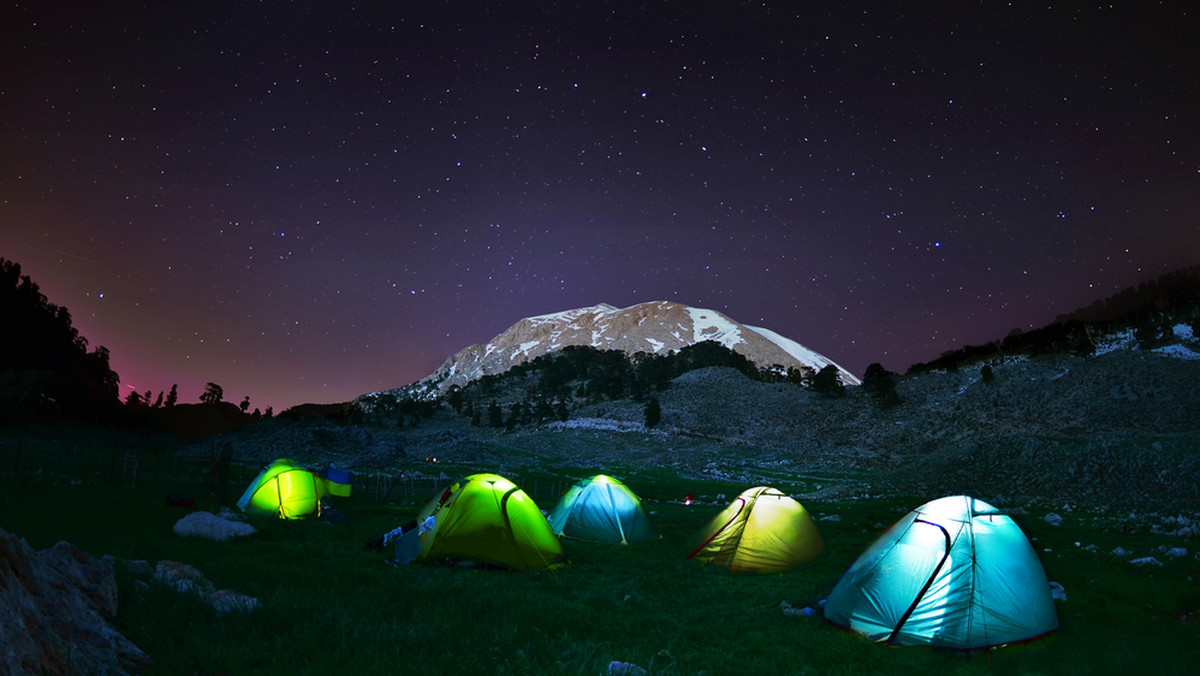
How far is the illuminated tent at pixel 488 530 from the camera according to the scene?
14.1m

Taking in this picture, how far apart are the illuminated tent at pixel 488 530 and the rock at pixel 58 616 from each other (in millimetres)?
7785

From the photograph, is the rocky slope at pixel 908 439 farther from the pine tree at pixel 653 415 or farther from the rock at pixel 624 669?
the rock at pixel 624 669

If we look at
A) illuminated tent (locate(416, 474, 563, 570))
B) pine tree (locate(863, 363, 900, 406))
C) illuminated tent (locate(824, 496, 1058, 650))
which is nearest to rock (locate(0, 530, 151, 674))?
illuminated tent (locate(416, 474, 563, 570))

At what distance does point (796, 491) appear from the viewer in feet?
142

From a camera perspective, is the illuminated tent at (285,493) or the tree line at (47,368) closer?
the illuminated tent at (285,493)

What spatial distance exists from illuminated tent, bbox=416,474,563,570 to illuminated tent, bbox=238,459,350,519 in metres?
11.1

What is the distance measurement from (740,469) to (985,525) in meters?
54.5

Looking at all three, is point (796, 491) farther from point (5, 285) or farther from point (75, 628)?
point (5, 285)

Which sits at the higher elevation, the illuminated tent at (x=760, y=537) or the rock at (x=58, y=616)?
the rock at (x=58, y=616)

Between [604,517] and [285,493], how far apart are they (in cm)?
1316

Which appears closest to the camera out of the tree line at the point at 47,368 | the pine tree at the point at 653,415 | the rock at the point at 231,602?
the rock at the point at 231,602

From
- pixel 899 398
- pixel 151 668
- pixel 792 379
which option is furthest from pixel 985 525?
pixel 792 379

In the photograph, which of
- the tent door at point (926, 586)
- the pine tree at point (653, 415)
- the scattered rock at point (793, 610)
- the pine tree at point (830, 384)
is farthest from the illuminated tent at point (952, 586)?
the pine tree at point (830, 384)

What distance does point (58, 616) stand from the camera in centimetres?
567
